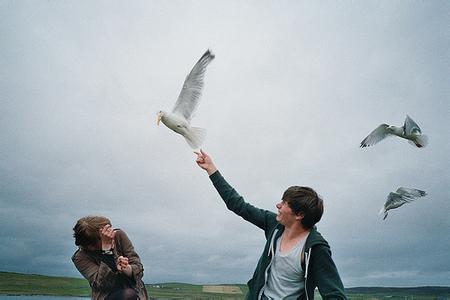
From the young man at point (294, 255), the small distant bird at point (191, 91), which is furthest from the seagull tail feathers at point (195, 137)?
the young man at point (294, 255)

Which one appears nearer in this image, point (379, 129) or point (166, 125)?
point (166, 125)

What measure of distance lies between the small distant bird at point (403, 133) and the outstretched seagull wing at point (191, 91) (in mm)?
6594

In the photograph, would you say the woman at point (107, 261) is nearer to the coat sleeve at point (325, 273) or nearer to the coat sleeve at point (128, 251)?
the coat sleeve at point (128, 251)

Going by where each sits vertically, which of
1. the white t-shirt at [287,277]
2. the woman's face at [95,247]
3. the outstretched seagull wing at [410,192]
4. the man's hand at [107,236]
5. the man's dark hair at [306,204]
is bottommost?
the white t-shirt at [287,277]

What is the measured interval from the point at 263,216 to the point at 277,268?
1.73 ft

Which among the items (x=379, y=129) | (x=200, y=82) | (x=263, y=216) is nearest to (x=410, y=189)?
(x=379, y=129)

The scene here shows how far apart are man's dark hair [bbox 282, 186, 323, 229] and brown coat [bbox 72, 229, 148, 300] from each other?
1538 mm

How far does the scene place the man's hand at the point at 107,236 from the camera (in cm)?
472

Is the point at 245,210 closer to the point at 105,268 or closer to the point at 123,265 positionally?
the point at 123,265

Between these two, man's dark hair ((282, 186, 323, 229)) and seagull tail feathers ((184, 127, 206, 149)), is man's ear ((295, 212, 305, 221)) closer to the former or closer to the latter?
man's dark hair ((282, 186, 323, 229))

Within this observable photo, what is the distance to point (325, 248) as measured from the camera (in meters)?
3.94

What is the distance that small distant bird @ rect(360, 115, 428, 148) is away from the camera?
14499 millimetres

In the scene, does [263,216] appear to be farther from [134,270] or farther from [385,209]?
[385,209]

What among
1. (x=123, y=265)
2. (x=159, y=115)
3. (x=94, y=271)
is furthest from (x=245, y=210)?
(x=159, y=115)
